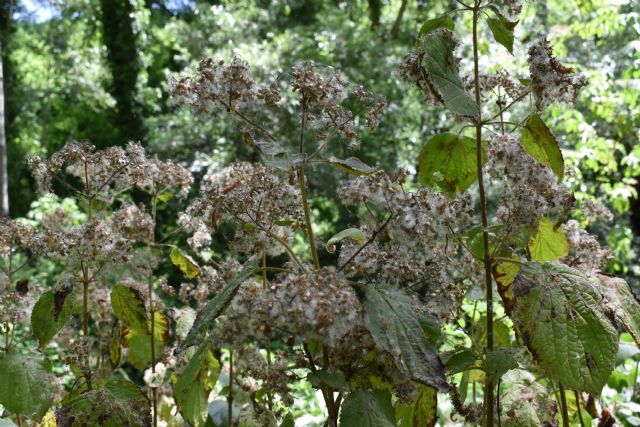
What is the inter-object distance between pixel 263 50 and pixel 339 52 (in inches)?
38.1

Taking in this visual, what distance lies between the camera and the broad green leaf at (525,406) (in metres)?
1.49

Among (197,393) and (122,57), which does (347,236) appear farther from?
(122,57)

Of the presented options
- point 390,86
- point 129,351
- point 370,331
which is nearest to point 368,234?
point 370,331

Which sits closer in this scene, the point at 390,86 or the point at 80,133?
the point at 390,86

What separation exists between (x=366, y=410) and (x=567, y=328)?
0.37m

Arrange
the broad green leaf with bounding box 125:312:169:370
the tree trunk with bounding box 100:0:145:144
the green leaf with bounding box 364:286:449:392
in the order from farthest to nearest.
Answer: the tree trunk with bounding box 100:0:145:144 < the broad green leaf with bounding box 125:312:169:370 < the green leaf with bounding box 364:286:449:392

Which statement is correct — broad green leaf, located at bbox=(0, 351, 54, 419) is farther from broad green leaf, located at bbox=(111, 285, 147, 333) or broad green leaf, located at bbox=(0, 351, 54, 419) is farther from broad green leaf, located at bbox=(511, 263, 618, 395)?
broad green leaf, located at bbox=(511, 263, 618, 395)

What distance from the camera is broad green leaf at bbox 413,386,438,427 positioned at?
1.41 meters

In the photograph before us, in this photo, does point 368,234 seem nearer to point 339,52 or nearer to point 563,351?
point 563,351

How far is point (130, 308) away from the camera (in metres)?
1.68

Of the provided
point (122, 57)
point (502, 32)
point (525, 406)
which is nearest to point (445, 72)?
point (502, 32)

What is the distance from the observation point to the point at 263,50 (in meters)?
8.72

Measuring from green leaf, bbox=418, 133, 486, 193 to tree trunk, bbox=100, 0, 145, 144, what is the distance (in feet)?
35.8

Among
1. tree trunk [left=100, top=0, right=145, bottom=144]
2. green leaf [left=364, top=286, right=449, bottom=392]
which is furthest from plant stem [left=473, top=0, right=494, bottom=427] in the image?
tree trunk [left=100, top=0, right=145, bottom=144]
